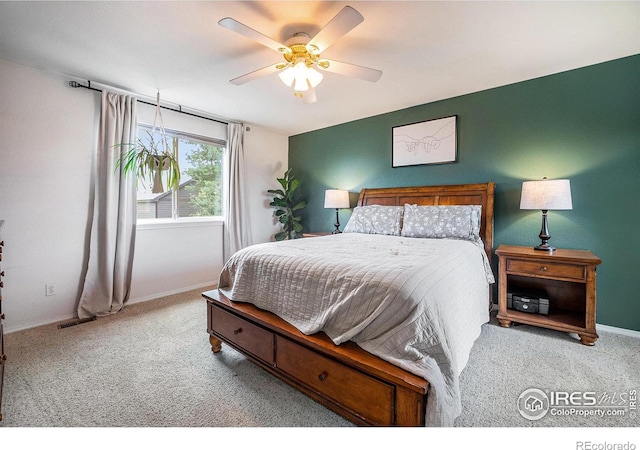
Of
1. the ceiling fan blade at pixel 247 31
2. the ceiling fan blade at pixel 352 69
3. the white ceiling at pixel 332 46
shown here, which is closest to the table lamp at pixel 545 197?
the white ceiling at pixel 332 46

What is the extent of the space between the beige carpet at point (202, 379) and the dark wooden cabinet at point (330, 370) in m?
0.16

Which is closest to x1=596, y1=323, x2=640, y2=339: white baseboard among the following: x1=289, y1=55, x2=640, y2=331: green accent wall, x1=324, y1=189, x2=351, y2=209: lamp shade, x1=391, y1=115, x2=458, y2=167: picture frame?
x1=289, y1=55, x2=640, y2=331: green accent wall

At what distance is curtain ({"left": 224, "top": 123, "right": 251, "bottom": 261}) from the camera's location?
4180 millimetres

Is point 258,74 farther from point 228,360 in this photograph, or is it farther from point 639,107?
point 639,107

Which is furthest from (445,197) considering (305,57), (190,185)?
(190,185)

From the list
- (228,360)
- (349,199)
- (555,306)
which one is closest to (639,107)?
(555,306)

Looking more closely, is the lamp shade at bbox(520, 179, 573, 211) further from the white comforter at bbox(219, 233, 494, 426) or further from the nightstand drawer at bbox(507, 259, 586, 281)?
the white comforter at bbox(219, 233, 494, 426)

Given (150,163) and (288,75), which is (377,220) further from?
(150,163)

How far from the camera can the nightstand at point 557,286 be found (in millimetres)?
2240

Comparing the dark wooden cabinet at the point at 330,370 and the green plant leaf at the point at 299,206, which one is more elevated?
the green plant leaf at the point at 299,206

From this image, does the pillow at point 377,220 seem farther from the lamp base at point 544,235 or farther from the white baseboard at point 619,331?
the white baseboard at point 619,331

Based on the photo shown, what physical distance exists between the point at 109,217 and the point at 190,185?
1164 millimetres

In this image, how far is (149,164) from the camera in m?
3.12

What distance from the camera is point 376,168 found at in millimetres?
4039
